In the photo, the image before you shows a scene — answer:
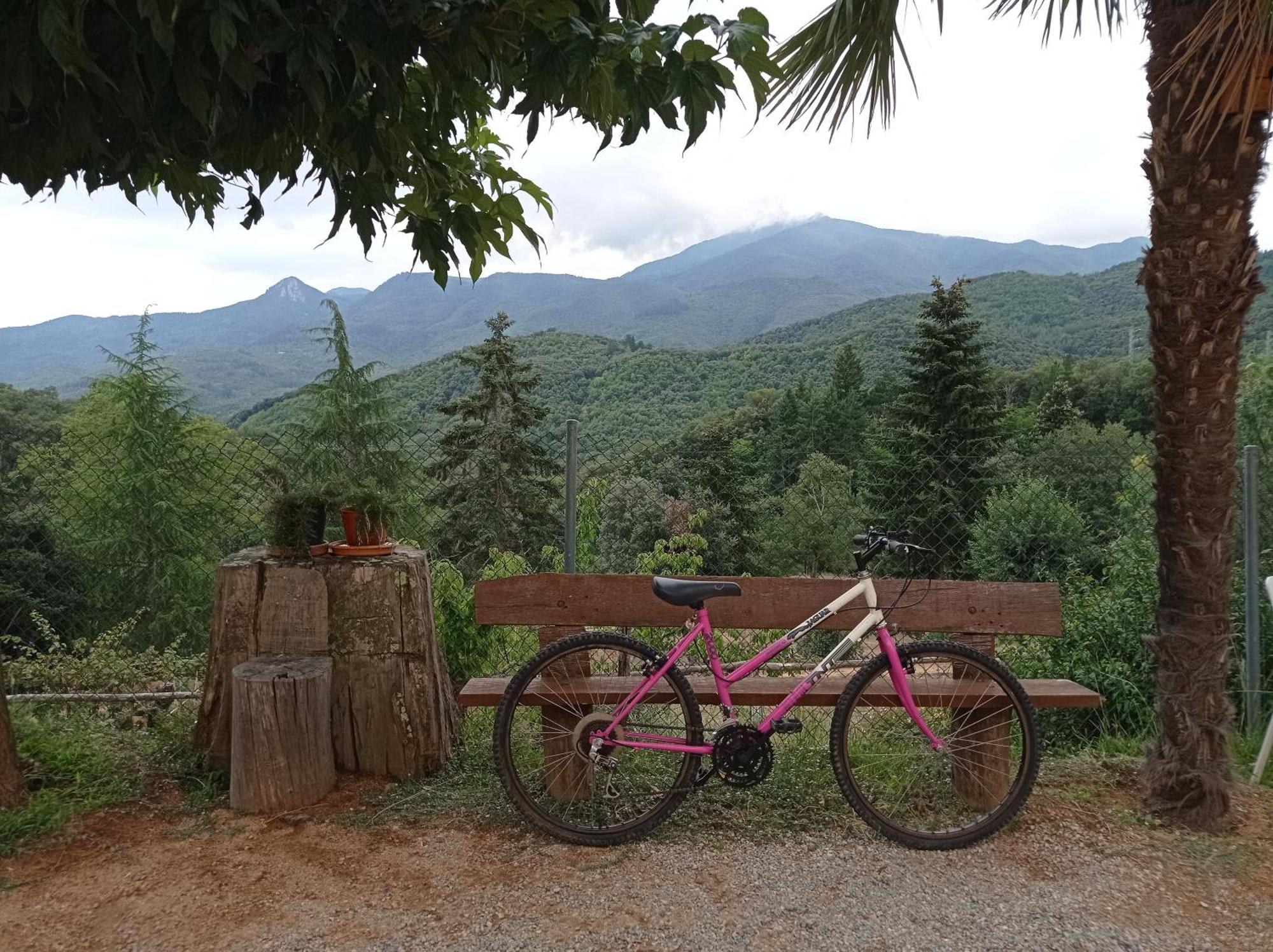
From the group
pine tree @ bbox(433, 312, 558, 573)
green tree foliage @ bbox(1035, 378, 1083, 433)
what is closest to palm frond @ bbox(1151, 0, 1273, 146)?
pine tree @ bbox(433, 312, 558, 573)

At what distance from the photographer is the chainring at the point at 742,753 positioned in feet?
10.8

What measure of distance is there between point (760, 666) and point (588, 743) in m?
0.71

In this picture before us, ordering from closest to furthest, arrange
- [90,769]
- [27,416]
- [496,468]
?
[90,769] → [496,468] → [27,416]

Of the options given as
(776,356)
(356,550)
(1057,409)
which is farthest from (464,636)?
(776,356)

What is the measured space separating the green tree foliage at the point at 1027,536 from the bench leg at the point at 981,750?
6448 millimetres

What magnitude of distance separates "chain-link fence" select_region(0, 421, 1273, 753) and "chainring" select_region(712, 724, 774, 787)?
90cm

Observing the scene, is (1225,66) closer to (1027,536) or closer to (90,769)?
(90,769)

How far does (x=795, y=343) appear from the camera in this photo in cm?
4781

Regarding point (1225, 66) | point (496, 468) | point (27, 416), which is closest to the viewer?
point (1225, 66)

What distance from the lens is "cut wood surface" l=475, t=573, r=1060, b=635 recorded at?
370 centimetres

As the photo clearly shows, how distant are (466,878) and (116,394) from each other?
78.4 feet

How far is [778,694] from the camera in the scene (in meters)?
3.43

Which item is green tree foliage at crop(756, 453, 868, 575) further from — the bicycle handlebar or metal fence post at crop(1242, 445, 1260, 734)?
the bicycle handlebar

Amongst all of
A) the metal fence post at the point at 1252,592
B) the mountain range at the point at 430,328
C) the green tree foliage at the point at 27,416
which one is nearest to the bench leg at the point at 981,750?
the metal fence post at the point at 1252,592
